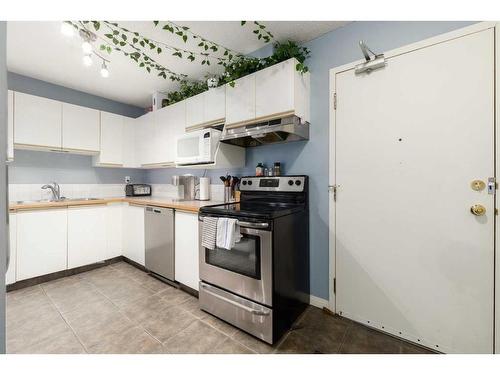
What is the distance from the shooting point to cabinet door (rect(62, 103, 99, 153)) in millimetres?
2871

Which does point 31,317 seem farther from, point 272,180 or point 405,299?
point 405,299

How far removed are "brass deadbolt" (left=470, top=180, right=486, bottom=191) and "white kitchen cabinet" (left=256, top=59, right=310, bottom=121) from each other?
124cm

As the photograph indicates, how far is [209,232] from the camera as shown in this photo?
178cm

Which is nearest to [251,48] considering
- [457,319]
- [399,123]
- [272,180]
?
[272,180]

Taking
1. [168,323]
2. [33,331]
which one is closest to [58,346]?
[33,331]

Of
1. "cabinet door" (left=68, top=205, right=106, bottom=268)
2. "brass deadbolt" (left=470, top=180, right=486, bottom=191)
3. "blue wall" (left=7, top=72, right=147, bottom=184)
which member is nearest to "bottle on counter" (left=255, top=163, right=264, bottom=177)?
"brass deadbolt" (left=470, top=180, right=486, bottom=191)

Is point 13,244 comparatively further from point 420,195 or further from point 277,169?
point 420,195

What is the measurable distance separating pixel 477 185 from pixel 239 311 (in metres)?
1.81

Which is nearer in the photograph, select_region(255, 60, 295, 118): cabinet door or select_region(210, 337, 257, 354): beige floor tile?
select_region(210, 337, 257, 354): beige floor tile

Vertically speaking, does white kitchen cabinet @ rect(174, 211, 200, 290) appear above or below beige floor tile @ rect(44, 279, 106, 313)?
above

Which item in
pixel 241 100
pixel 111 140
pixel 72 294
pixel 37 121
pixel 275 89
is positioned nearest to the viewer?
pixel 275 89

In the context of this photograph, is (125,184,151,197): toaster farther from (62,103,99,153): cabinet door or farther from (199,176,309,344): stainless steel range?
(199,176,309,344): stainless steel range

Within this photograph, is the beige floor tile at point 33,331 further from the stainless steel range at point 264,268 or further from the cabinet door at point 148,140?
the cabinet door at point 148,140
